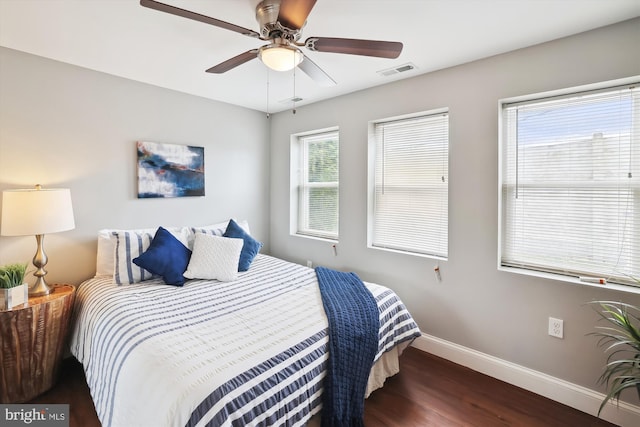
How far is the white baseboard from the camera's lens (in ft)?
6.05

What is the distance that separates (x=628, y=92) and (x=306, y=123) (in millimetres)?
2738

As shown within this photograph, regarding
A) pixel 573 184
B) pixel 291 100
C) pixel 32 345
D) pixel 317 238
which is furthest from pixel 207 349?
pixel 291 100

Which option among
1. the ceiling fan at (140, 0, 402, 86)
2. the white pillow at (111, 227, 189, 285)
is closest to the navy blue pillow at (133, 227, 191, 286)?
the white pillow at (111, 227, 189, 285)

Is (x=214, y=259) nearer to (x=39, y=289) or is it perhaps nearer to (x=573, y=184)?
(x=39, y=289)

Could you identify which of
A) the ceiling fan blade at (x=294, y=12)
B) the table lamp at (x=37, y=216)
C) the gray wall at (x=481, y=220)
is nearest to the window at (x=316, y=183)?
the gray wall at (x=481, y=220)

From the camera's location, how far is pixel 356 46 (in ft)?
5.36

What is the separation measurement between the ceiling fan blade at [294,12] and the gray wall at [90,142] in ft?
6.88

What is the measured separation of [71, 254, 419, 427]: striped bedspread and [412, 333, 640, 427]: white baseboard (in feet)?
1.67

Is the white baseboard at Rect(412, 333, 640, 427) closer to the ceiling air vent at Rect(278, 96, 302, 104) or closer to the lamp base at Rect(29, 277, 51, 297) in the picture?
the ceiling air vent at Rect(278, 96, 302, 104)

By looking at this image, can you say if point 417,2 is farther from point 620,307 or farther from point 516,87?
point 620,307

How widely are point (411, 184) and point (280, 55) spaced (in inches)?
68.6

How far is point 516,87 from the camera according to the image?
2.20 m

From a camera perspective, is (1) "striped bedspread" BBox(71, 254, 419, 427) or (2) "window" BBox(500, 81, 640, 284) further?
(2) "window" BBox(500, 81, 640, 284)

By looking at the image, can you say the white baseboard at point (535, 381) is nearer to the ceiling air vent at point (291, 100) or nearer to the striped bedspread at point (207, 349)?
the striped bedspread at point (207, 349)
